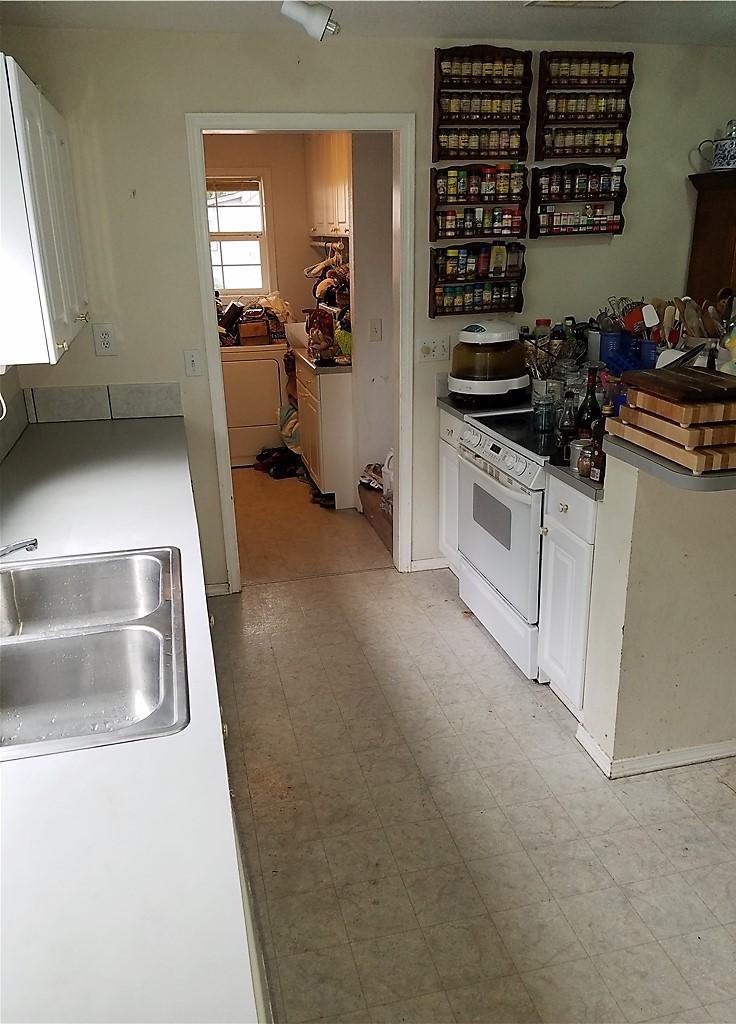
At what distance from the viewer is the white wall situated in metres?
4.04

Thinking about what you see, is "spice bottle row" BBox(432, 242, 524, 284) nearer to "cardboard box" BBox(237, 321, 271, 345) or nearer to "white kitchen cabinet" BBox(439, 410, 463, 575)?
"white kitchen cabinet" BBox(439, 410, 463, 575)

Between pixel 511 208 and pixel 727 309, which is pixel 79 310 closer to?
pixel 511 208

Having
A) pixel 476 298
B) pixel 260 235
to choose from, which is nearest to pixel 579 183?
pixel 476 298

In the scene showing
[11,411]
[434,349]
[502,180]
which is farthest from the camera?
[434,349]

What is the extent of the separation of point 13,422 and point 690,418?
2.39m

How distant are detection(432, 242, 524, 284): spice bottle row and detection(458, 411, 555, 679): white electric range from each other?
668 millimetres

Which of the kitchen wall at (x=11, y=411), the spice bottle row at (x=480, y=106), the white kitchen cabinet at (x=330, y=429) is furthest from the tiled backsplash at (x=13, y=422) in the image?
the spice bottle row at (x=480, y=106)

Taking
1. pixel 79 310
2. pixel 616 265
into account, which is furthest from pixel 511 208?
pixel 79 310

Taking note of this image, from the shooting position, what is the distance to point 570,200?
11.1ft

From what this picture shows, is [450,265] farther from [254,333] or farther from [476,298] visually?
[254,333]

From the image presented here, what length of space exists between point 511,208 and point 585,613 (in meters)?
1.89

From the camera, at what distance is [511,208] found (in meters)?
3.37

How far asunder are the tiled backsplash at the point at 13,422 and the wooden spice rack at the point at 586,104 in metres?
2.39

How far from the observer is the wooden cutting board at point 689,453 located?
177 centimetres
